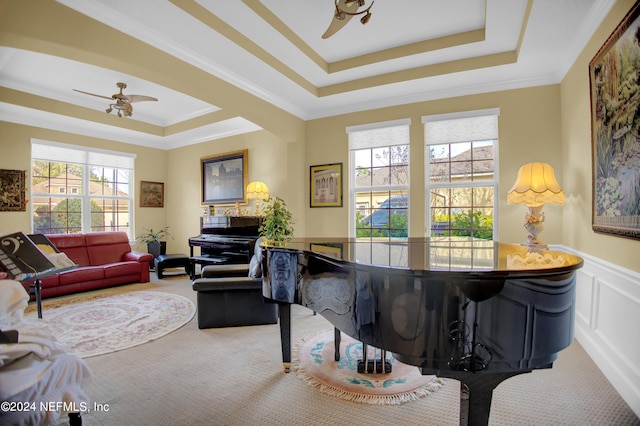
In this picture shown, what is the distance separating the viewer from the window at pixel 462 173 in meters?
3.81

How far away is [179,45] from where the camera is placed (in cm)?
288

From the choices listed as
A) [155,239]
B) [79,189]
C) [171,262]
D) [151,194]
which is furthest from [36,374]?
[151,194]

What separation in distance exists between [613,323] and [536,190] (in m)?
1.27

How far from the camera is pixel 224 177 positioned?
233 inches

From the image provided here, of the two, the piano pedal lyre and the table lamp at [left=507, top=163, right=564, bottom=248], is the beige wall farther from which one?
the table lamp at [left=507, top=163, right=564, bottom=248]

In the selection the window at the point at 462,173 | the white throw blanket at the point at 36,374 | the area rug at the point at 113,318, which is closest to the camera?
the white throw blanket at the point at 36,374

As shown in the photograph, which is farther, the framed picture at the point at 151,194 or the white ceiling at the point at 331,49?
the framed picture at the point at 151,194

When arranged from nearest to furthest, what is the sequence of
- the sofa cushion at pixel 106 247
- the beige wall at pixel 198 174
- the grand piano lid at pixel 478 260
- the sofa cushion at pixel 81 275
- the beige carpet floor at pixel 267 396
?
the grand piano lid at pixel 478 260
the beige carpet floor at pixel 267 396
the sofa cushion at pixel 81 275
the sofa cushion at pixel 106 247
the beige wall at pixel 198 174

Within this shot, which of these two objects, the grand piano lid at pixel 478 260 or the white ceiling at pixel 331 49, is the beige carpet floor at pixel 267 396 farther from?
the white ceiling at pixel 331 49

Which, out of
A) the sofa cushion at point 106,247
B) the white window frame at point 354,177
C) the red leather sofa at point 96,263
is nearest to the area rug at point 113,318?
the red leather sofa at point 96,263

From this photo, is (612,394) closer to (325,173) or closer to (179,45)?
(325,173)

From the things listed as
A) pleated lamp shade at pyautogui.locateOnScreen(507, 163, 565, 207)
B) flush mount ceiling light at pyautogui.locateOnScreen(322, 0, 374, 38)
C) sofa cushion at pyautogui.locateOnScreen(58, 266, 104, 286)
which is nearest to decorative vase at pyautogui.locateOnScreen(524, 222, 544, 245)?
pleated lamp shade at pyautogui.locateOnScreen(507, 163, 565, 207)

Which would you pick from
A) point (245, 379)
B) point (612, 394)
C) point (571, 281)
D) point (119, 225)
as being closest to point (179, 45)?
point (245, 379)

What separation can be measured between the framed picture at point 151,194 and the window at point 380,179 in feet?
15.8
